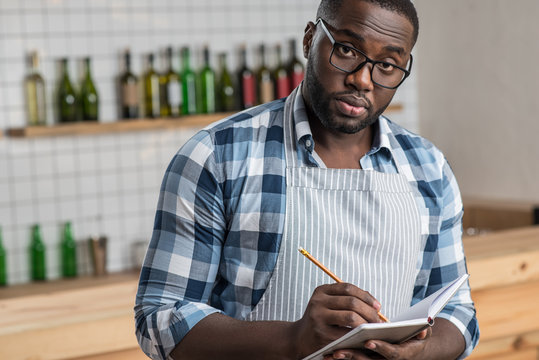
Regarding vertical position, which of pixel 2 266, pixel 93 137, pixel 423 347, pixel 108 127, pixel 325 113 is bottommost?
pixel 2 266

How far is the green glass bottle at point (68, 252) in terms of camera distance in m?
3.58

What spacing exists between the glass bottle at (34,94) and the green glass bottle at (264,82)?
103cm

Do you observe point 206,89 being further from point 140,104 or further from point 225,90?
point 140,104

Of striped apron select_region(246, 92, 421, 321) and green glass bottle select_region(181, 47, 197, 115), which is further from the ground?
striped apron select_region(246, 92, 421, 321)

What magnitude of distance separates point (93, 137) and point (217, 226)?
2529 millimetres

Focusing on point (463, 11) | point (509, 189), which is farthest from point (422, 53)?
point (509, 189)

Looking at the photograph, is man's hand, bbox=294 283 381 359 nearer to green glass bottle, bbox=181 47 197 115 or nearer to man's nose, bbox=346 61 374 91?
man's nose, bbox=346 61 374 91

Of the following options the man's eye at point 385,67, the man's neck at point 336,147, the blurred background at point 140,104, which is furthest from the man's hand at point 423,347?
the blurred background at point 140,104

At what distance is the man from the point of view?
1228 millimetres

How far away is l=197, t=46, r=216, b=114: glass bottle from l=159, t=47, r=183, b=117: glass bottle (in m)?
0.14

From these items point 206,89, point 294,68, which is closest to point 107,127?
point 206,89

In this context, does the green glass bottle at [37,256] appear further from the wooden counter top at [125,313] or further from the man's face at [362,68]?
the man's face at [362,68]

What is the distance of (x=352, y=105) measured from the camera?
1.29 metres

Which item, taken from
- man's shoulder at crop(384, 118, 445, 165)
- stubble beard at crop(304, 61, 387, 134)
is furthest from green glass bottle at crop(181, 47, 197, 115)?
stubble beard at crop(304, 61, 387, 134)
